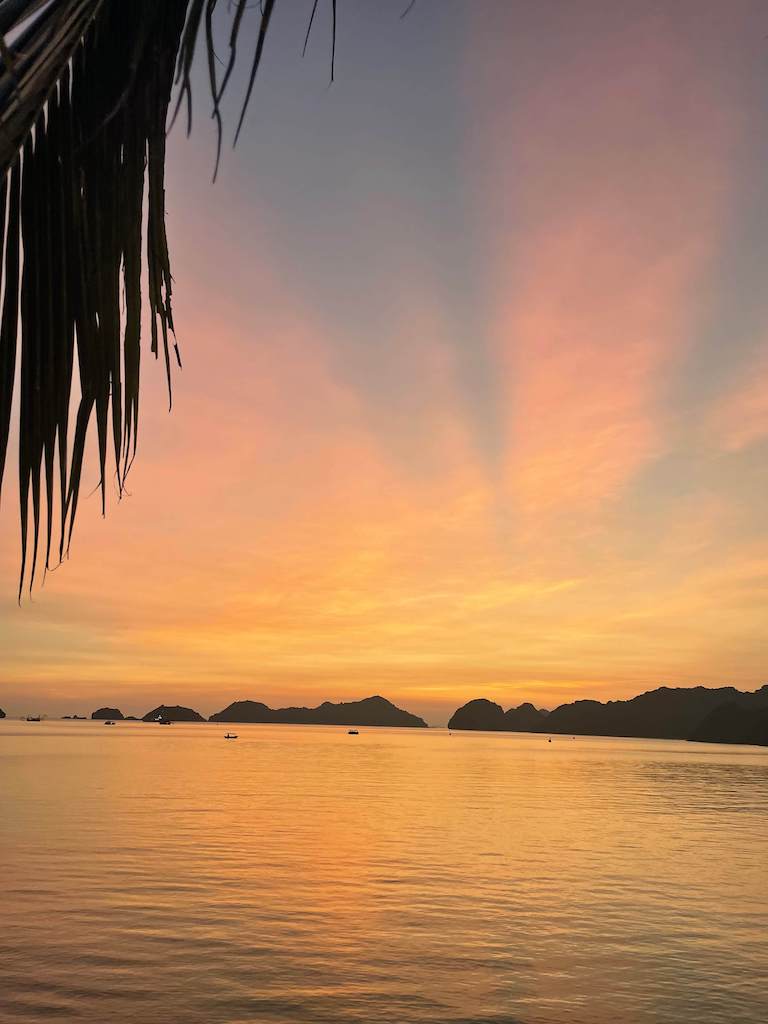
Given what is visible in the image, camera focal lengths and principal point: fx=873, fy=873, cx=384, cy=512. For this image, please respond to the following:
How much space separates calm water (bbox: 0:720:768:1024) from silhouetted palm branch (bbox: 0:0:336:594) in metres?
20.5

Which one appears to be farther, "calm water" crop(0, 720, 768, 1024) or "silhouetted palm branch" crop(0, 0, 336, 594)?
"calm water" crop(0, 720, 768, 1024)

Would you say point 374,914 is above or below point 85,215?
below

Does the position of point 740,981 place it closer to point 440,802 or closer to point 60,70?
point 60,70

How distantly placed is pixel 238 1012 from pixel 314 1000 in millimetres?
2073

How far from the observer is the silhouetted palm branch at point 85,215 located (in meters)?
1.84

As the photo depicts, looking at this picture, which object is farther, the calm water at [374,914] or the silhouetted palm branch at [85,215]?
the calm water at [374,914]

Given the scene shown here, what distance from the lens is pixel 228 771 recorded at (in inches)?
4437

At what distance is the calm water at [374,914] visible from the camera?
20.7 meters

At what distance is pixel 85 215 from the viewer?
1.92 meters

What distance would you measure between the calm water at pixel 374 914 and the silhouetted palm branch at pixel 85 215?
20525 mm

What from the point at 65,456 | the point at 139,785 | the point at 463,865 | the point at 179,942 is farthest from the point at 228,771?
the point at 65,456

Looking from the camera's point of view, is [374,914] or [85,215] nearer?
[85,215]

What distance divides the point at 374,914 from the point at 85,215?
3196cm

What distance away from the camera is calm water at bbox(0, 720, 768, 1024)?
20703 millimetres
